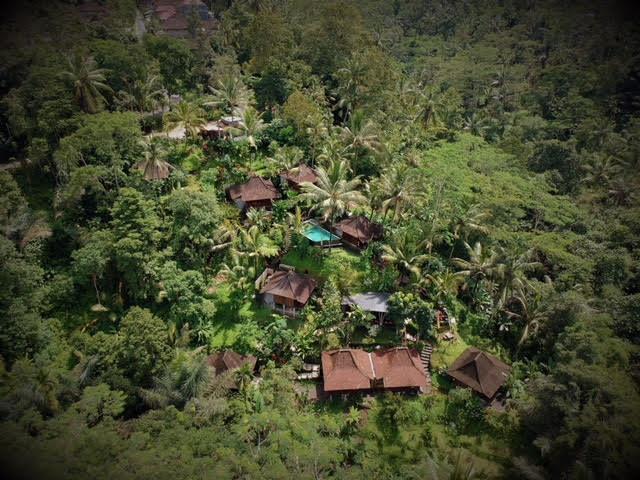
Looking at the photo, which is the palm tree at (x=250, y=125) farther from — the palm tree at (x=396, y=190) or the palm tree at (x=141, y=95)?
the palm tree at (x=396, y=190)

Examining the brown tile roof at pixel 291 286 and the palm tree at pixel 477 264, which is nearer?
the brown tile roof at pixel 291 286

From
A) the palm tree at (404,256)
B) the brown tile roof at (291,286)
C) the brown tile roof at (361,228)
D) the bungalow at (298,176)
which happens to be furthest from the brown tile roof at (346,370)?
the bungalow at (298,176)

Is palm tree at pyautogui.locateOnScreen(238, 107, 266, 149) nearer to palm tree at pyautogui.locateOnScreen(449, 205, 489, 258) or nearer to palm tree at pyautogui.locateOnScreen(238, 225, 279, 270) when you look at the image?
palm tree at pyautogui.locateOnScreen(238, 225, 279, 270)

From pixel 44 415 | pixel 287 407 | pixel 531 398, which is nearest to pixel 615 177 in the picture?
pixel 531 398

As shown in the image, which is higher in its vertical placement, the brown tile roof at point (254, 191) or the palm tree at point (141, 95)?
the palm tree at point (141, 95)

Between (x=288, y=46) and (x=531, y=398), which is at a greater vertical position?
(x=288, y=46)

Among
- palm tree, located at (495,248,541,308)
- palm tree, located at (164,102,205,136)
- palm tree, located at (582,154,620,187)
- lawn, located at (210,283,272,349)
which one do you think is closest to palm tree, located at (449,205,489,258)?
palm tree, located at (495,248,541,308)

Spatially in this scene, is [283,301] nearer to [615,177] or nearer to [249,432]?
[249,432]
